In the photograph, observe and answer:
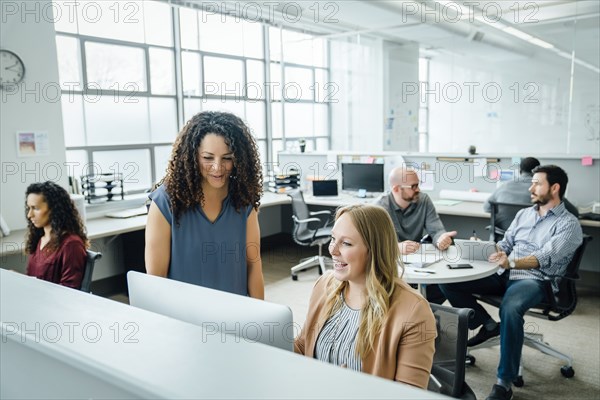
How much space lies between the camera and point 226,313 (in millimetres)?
863

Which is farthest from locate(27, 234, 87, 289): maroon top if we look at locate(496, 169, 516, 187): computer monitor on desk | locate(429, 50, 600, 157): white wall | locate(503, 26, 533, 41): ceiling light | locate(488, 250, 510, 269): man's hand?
locate(503, 26, 533, 41): ceiling light

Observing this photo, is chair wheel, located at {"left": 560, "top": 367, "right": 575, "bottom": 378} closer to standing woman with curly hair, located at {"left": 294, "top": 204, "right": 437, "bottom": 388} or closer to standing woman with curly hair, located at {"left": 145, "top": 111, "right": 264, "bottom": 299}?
standing woman with curly hair, located at {"left": 294, "top": 204, "right": 437, "bottom": 388}

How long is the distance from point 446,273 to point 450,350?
37.8 inches

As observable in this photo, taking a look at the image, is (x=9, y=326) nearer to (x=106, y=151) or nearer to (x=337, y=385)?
(x=337, y=385)

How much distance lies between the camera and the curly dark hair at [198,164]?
5.19ft

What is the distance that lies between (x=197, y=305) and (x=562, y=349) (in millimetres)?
3090

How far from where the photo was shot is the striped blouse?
4.98 feet

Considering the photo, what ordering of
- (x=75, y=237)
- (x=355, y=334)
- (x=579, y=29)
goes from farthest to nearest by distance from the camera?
(x=579, y=29) < (x=75, y=237) < (x=355, y=334)

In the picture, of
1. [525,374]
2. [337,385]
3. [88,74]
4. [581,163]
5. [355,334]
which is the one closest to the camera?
[337,385]

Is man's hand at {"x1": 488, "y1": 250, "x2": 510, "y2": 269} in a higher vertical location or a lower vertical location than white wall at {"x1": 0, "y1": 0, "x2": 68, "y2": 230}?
lower

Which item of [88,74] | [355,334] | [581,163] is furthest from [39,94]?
[581,163]

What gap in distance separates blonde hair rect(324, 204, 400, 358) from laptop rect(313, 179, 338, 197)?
4016 millimetres

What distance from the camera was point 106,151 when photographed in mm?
5137

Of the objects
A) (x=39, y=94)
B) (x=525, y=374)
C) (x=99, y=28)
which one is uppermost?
(x=99, y=28)
